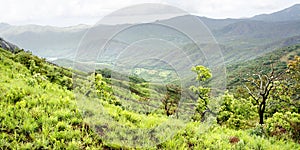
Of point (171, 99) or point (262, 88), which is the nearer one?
point (171, 99)

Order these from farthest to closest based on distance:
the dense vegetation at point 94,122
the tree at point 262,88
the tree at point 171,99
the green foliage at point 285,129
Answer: the tree at point 262,88 < the green foliage at point 285,129 < the tree at point 171,99 < the dense vegetation at point 94,122

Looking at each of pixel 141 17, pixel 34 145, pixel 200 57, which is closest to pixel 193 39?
pixel 200 57

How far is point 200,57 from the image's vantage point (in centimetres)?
1010

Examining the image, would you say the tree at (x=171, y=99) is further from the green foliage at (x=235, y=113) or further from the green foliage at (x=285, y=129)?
the green foliage at (x=235, y=113)

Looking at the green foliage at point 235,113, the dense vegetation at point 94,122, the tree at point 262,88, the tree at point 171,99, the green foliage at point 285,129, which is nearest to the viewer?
the dense vegetation at point 94,122

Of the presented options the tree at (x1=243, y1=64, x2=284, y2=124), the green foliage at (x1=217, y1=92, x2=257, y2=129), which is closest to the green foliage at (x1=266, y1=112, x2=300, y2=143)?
the tree at (x1=243, y1=64, x2=284, y2=124)

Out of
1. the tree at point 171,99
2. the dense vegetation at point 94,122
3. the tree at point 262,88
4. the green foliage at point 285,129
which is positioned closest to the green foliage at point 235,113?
the tree at point 262,88

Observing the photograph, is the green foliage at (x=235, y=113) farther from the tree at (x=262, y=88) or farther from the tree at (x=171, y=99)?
the tree at (x=171, y=99)

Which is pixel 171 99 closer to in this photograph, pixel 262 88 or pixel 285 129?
pixel 285 129

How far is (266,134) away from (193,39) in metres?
5.99

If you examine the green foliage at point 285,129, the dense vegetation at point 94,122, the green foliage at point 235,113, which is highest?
the dense vegetation at point 94,122

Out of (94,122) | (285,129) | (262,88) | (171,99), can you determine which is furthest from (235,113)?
(94,122)

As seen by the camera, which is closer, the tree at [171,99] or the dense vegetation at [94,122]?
the dense vegetation at [94,122]

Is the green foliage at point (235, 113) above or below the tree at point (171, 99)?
below
